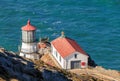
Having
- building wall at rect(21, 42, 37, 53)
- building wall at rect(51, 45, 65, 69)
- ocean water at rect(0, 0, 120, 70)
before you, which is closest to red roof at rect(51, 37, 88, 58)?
building wall at rect(51, 45, 65, 69)

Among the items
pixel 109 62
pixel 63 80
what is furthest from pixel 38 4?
pixel 63 80

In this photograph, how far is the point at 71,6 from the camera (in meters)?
127

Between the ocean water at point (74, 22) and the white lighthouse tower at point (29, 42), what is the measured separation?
28.5 m

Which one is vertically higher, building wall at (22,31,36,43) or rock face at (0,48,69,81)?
rock face at (0,48,69,81)

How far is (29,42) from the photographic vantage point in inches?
2309

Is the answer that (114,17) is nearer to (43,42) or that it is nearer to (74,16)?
(74,16)

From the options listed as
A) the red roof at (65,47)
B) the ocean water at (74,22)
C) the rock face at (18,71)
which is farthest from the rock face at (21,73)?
the ocean water at (74,22)

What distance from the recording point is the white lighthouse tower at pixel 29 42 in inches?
2269

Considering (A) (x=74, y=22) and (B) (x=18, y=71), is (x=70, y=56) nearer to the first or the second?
(B) (x=18, y=71)

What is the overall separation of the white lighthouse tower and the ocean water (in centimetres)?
2854

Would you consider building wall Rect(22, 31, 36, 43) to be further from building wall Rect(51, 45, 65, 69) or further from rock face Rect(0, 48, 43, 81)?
Answer: rock face Rect(0, 48, 43, 81)

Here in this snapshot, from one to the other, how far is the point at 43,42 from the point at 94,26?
149 ft

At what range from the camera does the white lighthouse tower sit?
57625mm

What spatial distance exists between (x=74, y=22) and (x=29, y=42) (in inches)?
2099
